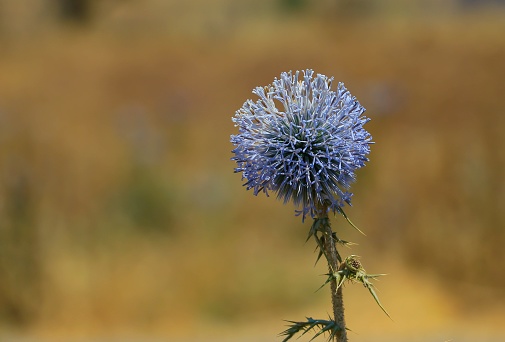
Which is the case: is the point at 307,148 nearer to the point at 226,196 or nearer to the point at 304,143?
the point at 304,143

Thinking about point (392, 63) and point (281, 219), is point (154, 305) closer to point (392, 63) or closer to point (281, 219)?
point (281, 219)

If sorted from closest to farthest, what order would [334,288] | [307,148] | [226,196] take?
[334,288] → [307,148] → [226,196]

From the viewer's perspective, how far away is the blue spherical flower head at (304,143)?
312cm

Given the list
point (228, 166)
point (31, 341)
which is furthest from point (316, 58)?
point (31, 341)

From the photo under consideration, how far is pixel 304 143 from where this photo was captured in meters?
3.24

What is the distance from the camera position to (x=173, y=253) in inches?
757

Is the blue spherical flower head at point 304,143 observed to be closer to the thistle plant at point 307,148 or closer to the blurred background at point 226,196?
the thistle plant at point 307,148

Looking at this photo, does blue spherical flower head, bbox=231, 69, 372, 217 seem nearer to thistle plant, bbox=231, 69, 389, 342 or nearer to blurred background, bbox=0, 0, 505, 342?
thistle plant, bbox=231, 69, 389, 342

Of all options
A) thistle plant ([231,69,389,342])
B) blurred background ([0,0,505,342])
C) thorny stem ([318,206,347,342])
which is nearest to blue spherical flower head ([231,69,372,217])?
thistle plant ([231,69,389,342])

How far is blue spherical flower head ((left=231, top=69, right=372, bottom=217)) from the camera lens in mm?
3115

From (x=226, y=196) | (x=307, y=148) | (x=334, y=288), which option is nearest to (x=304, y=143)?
(x=307, y=148)

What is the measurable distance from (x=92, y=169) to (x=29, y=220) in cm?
610

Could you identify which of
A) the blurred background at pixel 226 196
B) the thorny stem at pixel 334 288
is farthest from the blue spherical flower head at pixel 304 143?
the blurred background at pixel 226 196

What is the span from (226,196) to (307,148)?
710 inches
